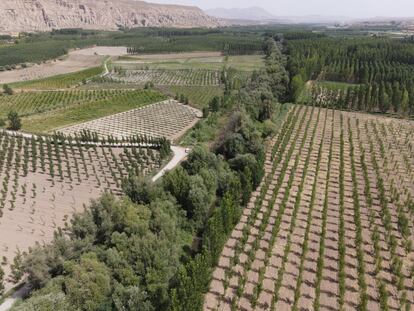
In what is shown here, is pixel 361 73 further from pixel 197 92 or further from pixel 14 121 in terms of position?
pixel 14 121

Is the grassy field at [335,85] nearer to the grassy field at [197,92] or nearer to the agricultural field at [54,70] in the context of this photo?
the grassy field at [197,92]

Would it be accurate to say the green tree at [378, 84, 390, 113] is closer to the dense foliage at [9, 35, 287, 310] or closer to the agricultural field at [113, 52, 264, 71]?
the dense foliage at [9, 35, 287, 310]

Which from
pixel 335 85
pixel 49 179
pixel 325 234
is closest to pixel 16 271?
pixel 49 179

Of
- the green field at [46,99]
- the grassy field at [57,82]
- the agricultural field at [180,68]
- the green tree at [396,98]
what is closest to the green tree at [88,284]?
the green field at [46,99]

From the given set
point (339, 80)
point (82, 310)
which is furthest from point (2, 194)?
point (339, 80)

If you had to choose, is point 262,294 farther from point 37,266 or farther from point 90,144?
point 90,144
